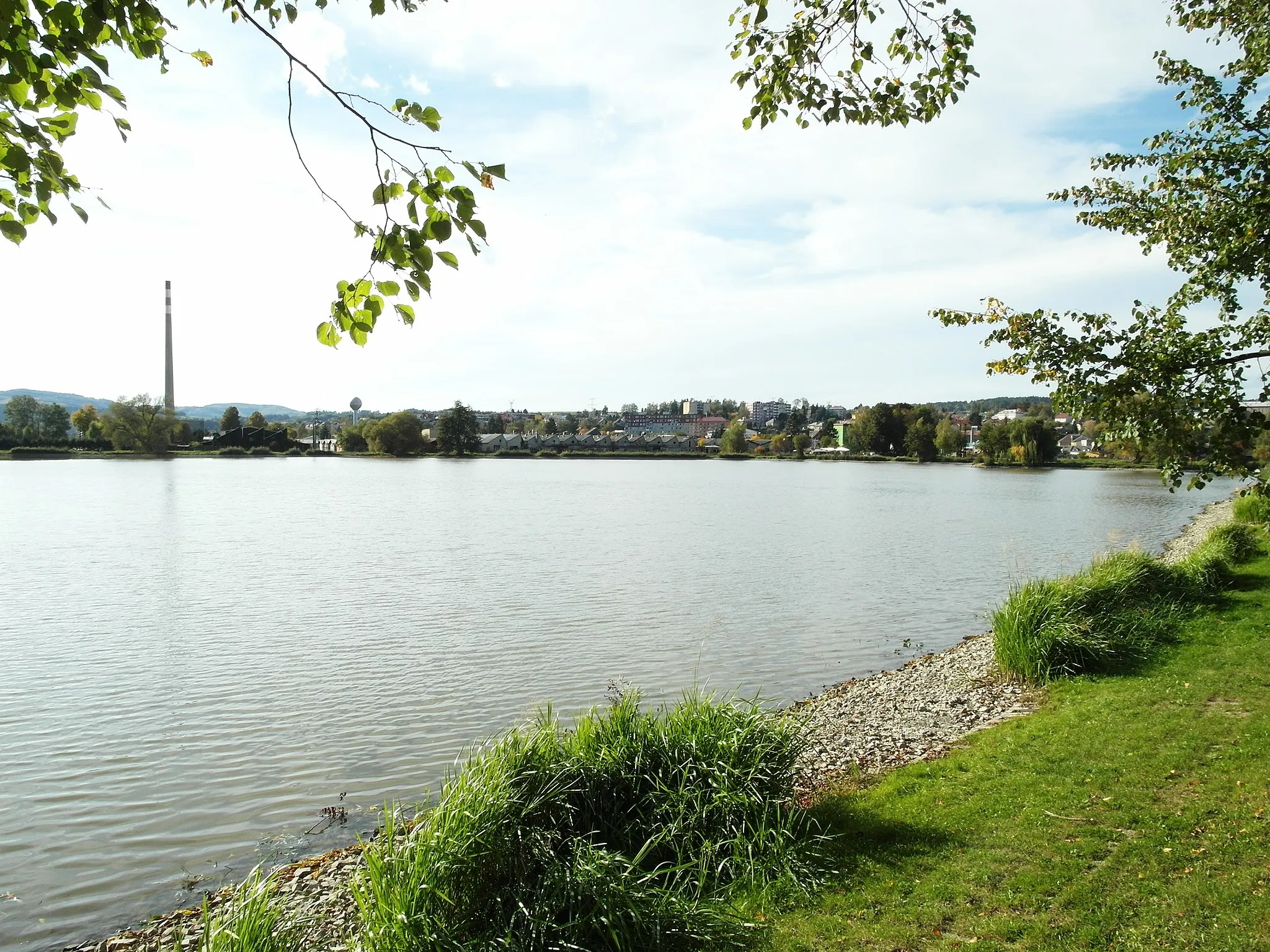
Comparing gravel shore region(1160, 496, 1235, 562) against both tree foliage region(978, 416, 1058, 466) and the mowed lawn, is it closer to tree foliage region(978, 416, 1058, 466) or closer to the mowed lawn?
the mowed lawn

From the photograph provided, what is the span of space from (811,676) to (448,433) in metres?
153

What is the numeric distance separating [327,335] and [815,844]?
554 cm

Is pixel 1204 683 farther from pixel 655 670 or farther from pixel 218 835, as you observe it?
pixel 218 835

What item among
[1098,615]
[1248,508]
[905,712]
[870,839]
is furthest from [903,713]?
[1248,508]

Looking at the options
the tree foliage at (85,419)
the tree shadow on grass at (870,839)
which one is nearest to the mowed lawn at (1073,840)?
the tree shadow on grass at (870,839)

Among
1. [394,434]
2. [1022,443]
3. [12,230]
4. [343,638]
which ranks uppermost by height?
[394,434]

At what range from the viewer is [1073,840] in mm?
6293

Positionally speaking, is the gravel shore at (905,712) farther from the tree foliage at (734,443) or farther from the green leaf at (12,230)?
the tree foliage at (734,443)

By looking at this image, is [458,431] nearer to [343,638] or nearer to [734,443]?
[734,443]

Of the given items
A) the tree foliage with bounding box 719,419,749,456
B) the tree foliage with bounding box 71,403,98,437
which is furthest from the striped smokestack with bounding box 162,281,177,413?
the tree foliage with bounding box 719,419,749,456

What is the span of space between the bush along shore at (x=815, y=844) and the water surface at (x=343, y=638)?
214 centimetres

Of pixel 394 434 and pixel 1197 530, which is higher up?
pixel 394 434

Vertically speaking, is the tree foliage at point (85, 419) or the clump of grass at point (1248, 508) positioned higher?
the tree foliage at point (85, 419)

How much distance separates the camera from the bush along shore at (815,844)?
521 centimetres
